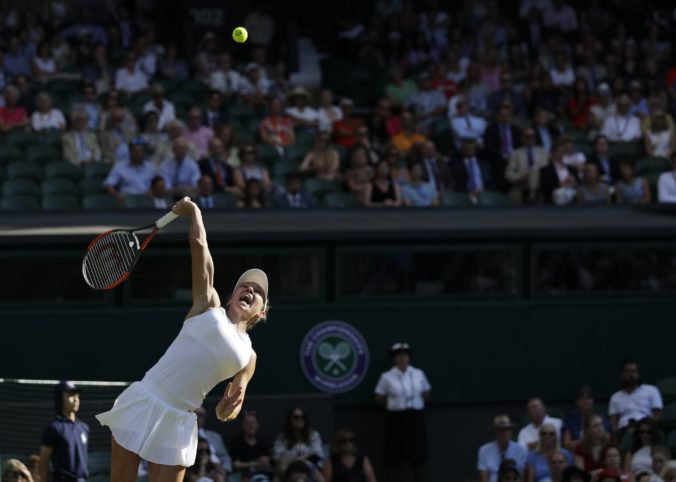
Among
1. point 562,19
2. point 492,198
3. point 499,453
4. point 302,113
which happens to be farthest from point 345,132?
point 499,453

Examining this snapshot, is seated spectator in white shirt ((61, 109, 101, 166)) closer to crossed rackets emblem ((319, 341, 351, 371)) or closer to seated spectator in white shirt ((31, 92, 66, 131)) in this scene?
seated spectator in white shirt ((31, 92, 66, 131))

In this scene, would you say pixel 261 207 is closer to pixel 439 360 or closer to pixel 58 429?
pixel 439 360

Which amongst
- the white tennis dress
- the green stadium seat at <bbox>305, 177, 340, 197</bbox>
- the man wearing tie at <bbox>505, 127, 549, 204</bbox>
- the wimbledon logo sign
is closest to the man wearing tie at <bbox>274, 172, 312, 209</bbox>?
the green stadium seat at <bbox>305, 177, 340, 197</bbox>

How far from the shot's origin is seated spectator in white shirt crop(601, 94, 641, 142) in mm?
19266

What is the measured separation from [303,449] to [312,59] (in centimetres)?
926

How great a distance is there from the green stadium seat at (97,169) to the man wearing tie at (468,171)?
3817mm

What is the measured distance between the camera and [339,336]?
50.6 ft

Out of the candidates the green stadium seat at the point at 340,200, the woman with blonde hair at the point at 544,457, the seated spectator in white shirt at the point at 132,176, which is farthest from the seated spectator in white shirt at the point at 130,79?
the woman with blonde hair at the point at 544,457

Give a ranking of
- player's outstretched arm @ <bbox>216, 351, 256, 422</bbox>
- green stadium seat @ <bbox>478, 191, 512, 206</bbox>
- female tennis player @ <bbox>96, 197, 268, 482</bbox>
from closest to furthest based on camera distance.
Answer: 1. female tennis player @ <bbox>96, 197, 268, 482</bbox>
2. player's outstretched arm @ <bbox>216, 351, 256, 422</bbox>
3. green stadium seat @ <bbox>478, 191, 512, 206</bbox>


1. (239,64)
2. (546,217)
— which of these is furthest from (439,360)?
(239,64)

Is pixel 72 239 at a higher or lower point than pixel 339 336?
higher

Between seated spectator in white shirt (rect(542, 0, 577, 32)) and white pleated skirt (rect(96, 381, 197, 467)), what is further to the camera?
seated spectator in white shirt (rect(542, 0, 577, 32))

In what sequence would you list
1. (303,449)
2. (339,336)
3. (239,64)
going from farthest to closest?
(239,64)
(339,336)
(303,449)

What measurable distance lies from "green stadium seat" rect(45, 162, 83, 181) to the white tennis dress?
9.39 metres
